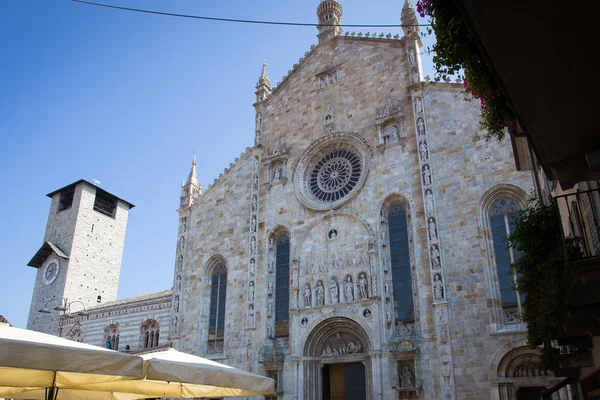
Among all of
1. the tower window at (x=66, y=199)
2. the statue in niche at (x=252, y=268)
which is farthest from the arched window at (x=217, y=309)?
the tower window at (x=66, y=199)

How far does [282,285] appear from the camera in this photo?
68.8ft

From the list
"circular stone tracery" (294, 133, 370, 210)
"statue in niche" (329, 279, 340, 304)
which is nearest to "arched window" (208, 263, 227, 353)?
"circular stone tracery" (294, 133, 370, 210)

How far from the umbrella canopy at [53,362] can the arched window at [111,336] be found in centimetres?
1992

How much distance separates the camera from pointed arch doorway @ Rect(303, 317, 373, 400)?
1806 cm

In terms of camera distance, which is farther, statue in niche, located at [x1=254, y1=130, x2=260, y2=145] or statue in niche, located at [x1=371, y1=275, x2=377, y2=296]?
statue in niche, located at [x1=254, y1=130, x2=260, y2=145]

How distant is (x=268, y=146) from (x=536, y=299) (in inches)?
632

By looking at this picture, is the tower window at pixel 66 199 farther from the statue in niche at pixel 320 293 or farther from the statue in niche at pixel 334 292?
the statue in niche at pixel 334 292

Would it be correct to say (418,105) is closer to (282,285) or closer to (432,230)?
(432,230)

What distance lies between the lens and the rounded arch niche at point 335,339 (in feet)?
60.4

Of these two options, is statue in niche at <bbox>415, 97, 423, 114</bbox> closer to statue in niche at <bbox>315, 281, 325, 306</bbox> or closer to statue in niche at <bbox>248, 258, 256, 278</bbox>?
statue in niche at <bbox>315, 281, 325, 306</bbox>

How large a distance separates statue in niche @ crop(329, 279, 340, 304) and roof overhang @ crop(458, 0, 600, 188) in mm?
13811

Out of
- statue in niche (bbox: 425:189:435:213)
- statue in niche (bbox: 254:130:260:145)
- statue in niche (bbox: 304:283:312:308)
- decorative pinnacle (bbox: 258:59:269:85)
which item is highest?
decorative pinnacle (bbox: 258:59:269:85)

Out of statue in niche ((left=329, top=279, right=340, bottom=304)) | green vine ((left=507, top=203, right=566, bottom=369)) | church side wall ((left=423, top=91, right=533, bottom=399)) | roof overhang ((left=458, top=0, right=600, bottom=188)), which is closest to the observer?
roof overhang ((left=458, top=0, right=600, bottom=188))

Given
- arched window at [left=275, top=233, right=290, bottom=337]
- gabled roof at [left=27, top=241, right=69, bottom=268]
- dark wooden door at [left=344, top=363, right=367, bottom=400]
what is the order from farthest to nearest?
gabled roof at [left=27, top=241, right=69, bottom=268], arched window at [left=275, top=233, right=290, bottom=337], dark wooden door at [left=344, top=363, right=367, bottom=400]
